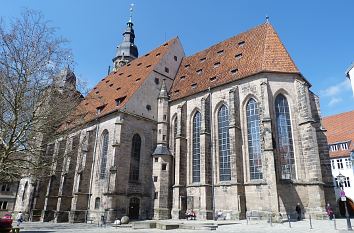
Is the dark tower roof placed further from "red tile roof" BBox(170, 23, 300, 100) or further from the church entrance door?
the church entrance door

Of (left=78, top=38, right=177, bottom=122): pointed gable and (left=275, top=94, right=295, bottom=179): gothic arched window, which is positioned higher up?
(left=78, top=38, right=177, bottom=122): pointed gable

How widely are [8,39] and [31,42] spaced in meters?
0.90

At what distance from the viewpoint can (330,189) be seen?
1916 centimetres

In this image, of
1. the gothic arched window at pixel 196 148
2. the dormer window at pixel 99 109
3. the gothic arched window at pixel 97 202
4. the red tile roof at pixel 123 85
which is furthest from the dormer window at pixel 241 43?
the gothic arched window at pixel 97 202

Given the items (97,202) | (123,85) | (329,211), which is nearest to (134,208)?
(97,202)

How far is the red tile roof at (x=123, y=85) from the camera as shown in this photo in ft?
86.8

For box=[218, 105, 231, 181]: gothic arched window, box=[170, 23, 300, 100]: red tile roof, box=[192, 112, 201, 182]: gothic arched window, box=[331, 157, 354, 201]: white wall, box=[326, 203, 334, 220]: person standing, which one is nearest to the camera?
box=[326, 203, 334, 220]: person standing

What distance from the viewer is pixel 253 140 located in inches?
810

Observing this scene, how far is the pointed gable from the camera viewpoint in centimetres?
2622

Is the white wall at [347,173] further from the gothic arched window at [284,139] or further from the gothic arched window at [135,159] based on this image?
the gothic arched window at [135,159]

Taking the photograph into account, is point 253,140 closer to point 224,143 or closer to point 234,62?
point 224,143

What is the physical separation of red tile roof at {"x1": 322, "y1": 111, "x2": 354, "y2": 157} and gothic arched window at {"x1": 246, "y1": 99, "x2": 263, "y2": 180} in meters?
17.6

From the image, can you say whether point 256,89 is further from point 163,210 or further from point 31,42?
point 31,42

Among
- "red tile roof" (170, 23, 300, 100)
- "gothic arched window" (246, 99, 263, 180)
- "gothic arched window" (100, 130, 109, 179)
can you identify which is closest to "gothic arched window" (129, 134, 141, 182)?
"gothic arched window" (100, 130, 109, 179)
